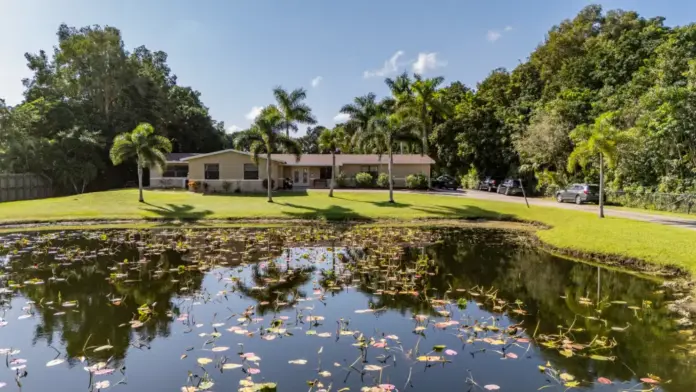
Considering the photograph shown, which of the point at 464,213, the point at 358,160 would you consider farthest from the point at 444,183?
the point at 464,213

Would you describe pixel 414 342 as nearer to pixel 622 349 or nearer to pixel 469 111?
pixel 622 349

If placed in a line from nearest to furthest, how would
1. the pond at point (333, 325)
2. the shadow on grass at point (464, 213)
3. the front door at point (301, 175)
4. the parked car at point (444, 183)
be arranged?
the pond at point (333, 325) → the shadow on grass at point (464, 213) → the parked car at point (444, 183) → the front door at point (301, 175)

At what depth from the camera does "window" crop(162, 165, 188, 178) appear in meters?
44.6

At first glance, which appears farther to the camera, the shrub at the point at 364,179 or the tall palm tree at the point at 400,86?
the tall palm tree at the point at 400,86

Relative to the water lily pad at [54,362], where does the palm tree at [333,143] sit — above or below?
A: above

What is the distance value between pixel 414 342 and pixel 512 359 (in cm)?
146

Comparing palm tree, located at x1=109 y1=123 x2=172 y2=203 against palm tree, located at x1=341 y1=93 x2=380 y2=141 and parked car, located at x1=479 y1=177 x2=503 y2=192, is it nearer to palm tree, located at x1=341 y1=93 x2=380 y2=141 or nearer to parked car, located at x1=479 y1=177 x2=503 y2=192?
palm tree, located at x1=341 y1=93 x2=380 y2=141

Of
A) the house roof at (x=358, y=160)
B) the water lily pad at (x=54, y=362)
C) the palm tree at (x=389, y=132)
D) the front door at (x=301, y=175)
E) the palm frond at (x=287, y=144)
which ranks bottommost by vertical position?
the water lily pad at (x=54, y=362)

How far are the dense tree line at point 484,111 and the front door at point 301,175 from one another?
602cm

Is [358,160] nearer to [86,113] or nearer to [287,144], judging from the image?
[287,144]

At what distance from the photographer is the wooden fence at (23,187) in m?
38.3

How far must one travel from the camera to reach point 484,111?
5169 cm

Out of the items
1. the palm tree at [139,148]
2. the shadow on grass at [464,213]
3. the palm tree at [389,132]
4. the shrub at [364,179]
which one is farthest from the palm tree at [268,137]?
the shrub at [364,179]

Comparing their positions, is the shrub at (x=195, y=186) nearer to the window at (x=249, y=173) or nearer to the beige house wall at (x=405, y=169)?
the window at (x=249, y=173)
